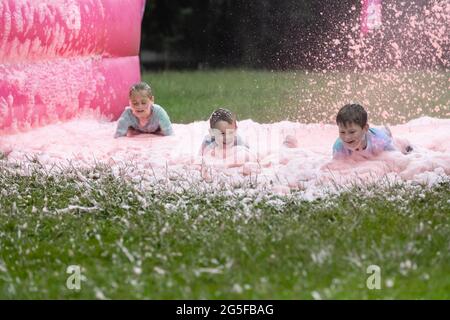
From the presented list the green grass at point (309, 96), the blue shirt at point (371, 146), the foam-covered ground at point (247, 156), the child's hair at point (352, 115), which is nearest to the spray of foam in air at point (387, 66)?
the green grass at point (309, 96)

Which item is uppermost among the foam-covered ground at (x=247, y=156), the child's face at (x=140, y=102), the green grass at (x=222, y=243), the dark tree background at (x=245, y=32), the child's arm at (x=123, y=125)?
the dark tree background at (x=245, y=32)

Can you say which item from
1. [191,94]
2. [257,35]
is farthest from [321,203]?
[257,35]

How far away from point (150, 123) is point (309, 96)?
2.83 metres

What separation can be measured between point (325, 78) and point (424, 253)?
7.45 m

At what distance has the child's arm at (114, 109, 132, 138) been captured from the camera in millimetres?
6082

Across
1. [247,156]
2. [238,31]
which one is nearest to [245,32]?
[238,31]

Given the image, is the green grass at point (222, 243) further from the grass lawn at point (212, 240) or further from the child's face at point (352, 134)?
the child's face at point (352, 134)

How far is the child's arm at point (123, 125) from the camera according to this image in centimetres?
608

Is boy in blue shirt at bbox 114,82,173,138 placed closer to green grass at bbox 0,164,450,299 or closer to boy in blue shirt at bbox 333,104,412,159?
boy in blue shirt at bbox 333,104,412,159

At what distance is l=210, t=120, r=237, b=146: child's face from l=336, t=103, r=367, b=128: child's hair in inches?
29.7

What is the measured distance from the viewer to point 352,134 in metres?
4.60

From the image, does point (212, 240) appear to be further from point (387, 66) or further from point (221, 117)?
point (387, 66)

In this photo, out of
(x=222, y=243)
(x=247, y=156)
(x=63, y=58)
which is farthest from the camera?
(x=63, y=58)

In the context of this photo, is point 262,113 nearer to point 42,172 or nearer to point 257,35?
point 42,172
